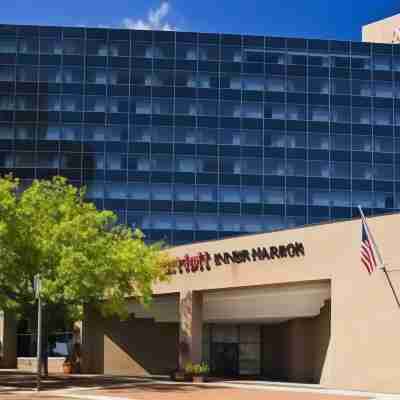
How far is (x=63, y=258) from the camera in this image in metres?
41.4

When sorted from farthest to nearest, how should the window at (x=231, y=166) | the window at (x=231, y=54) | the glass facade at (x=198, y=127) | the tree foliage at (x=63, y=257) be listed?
the window at (x=231, y=54) → the window at (x=231, y=166) → the glass facade at (x=198, y=127) → the tree foliage at (x=63, y=257)

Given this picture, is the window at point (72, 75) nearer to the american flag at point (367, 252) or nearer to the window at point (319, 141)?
the window at point (319, 141)

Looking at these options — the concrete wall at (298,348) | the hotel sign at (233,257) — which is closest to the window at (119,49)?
the concrete wall at (298,348)

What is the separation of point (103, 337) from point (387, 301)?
2302 centimetres

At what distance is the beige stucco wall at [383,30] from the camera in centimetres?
11619

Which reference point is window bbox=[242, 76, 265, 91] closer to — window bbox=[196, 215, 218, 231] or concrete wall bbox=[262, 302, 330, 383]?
window bbox=[196, 215, 218, 231]

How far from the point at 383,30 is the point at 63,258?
8600 cm

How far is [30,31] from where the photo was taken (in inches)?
3947

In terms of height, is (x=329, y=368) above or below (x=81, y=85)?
below

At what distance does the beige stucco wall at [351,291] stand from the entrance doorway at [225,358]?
37.9 feet

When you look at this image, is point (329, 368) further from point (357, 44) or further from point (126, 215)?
point (357, 44)

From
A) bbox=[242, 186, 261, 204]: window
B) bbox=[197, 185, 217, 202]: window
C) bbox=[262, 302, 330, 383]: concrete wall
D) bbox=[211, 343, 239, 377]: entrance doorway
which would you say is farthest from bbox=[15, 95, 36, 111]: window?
bbox=[262, 302, 330, 383]: concrete wall

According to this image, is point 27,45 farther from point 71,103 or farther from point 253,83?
point 253,83

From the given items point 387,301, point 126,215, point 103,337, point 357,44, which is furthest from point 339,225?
point 357,44
